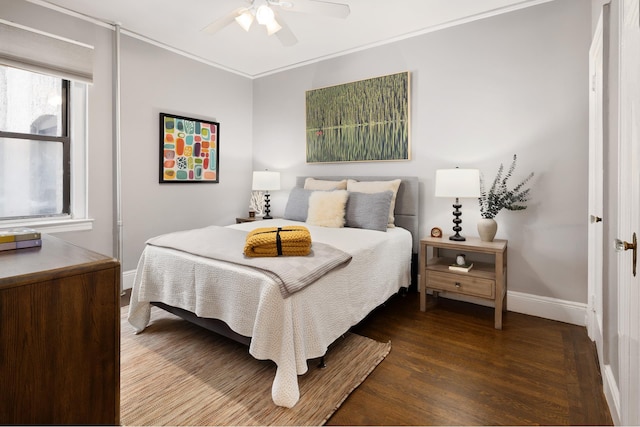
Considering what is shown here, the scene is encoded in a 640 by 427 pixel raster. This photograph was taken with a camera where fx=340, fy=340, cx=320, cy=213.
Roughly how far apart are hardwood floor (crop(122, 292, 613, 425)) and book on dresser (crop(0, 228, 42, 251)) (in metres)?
1.40

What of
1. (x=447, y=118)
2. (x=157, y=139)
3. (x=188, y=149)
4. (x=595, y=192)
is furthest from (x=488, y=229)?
(x=157, y=139)

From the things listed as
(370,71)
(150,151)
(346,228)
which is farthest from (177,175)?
(370,71)

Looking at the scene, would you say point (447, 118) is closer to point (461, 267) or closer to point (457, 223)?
point (457, 223)

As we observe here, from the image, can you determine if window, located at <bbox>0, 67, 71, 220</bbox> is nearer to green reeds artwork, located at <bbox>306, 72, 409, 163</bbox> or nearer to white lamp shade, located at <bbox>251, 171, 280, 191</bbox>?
white lamp shade, located at <bbox>251, 171, 280, 191</bbox>

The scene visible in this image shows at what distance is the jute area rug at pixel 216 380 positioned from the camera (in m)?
1.62

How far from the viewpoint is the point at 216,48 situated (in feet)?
12.5

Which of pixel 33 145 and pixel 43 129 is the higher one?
pixel 43 129

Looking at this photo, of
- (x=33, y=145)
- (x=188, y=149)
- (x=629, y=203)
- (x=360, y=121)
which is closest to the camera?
(x=629, y=203)

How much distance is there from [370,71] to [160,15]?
2.09 meters

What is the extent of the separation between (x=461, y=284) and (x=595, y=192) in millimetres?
1126

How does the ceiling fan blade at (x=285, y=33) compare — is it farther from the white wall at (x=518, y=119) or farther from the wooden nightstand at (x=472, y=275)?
the wooden nightstand at (x=472, y=275)

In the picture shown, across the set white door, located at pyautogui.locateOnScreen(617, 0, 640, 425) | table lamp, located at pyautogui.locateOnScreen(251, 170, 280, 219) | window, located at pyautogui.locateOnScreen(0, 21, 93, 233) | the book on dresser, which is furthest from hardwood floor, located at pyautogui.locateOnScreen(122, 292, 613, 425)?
window, located at pyautogui.locateOnScreen(0, 21, 93, 233)

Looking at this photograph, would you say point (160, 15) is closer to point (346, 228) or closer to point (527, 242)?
point (346, 228)

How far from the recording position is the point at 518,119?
2873 mm
